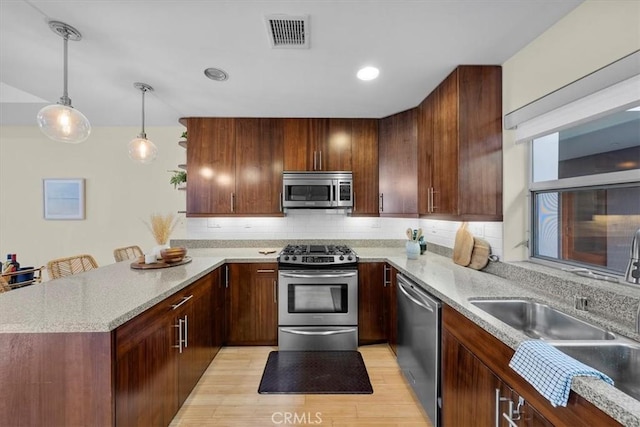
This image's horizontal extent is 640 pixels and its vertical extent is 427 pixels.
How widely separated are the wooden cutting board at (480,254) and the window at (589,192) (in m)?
0.28

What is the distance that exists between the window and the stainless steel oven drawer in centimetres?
168

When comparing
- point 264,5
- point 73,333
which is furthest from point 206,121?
point 73,333

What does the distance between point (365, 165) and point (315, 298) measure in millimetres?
1566

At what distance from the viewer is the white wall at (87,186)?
388 cm

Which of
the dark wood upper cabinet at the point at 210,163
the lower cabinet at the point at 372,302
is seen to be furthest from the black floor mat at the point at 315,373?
the dark wood upper cabinet at the point at 210,163

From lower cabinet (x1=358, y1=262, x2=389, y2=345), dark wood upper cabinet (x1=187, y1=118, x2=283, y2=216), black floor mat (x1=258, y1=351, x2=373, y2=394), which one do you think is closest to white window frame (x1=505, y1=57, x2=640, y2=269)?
lower cabinet (x1=358, y1=262, x2=389, y2=345)

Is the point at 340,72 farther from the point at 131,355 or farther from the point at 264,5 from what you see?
the point at 131,355

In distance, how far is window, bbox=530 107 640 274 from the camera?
4.44 feet

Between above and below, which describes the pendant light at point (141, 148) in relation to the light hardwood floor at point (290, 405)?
above

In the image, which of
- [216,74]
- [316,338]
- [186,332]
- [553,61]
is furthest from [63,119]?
[553,61]

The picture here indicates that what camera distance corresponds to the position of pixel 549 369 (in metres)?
0.81

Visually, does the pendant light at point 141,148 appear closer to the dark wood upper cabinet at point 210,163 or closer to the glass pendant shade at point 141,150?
the glass pendant shade at point 141,150

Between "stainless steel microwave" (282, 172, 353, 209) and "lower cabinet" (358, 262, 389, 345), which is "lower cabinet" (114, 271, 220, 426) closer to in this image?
"stainless steel microwave" (282, 172, 353, 209)

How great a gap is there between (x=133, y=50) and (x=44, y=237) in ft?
12.2
